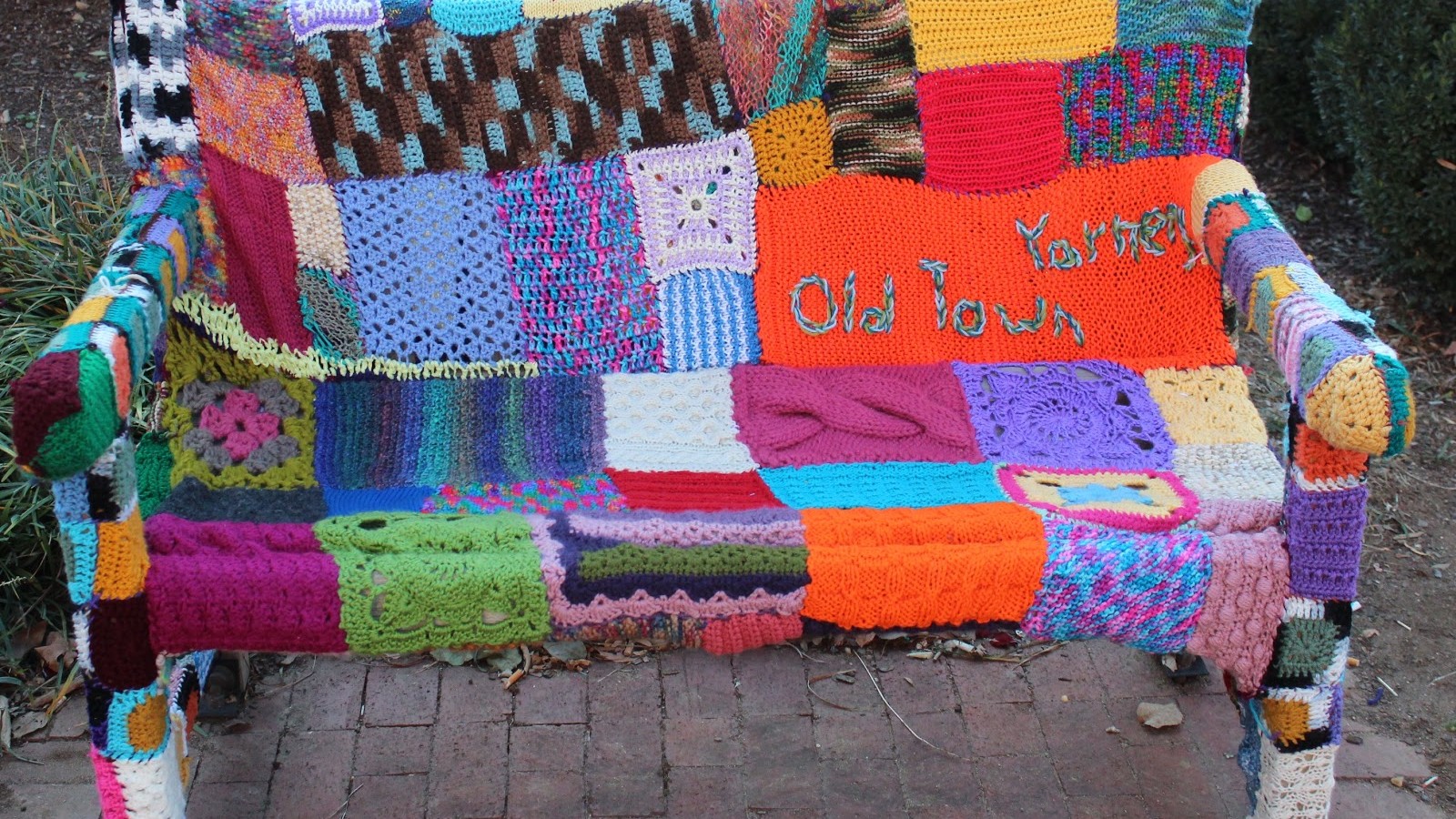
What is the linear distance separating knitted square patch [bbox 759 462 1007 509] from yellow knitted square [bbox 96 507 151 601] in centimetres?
92

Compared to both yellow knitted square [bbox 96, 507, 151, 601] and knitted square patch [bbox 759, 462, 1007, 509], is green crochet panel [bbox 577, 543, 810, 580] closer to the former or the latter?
knitted square patch [bbox 759, 462, 1007, 509]

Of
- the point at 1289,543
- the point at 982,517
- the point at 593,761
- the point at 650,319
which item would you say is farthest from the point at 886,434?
the point at 593,761

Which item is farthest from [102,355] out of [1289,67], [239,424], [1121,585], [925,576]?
[1289,67]

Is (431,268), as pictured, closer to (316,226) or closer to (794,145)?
(316,226)

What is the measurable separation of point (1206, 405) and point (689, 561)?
3.21 feet

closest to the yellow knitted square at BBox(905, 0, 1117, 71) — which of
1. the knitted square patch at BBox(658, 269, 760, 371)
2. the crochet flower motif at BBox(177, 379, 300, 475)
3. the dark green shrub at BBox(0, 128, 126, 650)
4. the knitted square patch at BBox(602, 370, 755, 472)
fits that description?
the knitted square patch at BBox(658, 269, 760, 371)

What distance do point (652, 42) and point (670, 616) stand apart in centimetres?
100

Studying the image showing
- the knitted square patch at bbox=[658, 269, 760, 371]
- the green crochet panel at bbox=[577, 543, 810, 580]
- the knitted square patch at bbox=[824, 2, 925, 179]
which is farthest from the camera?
the knitted square patch at bbox=[658, 269, 760, 371]

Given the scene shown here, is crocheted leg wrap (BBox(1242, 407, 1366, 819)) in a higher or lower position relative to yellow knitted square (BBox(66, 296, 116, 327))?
lower

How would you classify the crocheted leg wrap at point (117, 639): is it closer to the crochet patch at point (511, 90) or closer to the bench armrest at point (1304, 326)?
the crochet patch at point (511, 90)

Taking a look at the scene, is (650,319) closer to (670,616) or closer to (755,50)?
(755,50)

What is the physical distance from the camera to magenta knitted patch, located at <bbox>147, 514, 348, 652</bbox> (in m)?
1.70

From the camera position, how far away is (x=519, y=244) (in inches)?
87.9

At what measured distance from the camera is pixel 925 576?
5.77ft
